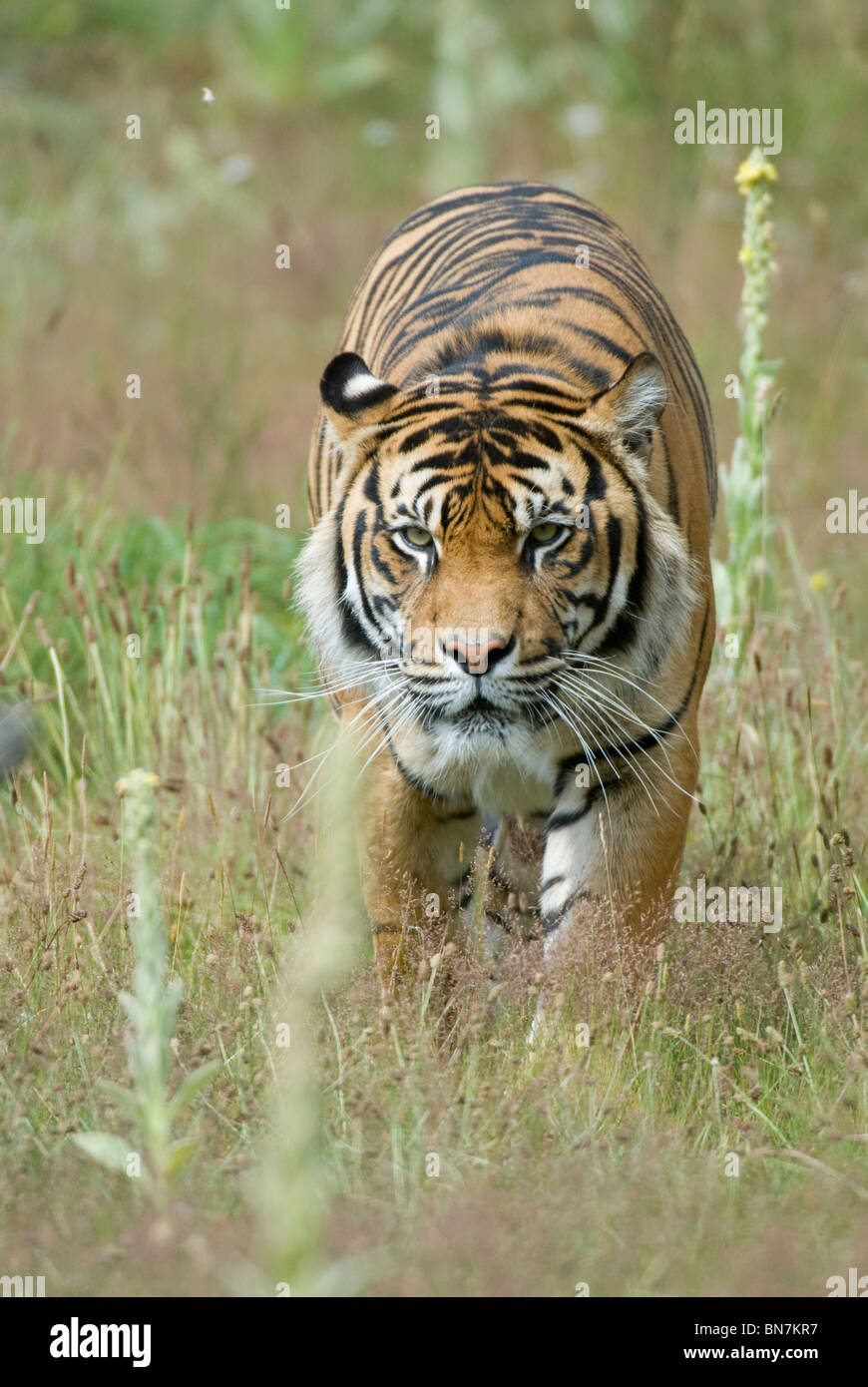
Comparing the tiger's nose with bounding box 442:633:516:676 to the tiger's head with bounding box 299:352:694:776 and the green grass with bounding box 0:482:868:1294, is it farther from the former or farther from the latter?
the green grass with bounding box 0:482:868:1294

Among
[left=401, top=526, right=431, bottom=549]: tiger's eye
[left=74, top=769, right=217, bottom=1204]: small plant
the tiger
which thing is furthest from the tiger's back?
[left=74, top=769, right=217, bottom=1204]: small plant

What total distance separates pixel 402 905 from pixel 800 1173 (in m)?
1.16

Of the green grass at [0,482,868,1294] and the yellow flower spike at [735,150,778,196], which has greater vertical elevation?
the yellow flower spike at [735,150,778,196]

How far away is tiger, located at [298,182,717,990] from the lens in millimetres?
3320

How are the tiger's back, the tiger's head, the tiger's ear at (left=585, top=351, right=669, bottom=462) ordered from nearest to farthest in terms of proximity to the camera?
1. the tiger's head
2. the tiger's ear at (left=585, top=351, right=669, bottom=462)
3. the tiger's back

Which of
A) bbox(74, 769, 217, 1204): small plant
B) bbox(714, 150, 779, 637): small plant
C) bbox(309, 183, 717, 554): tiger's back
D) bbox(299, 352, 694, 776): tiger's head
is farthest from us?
bbox(714, 150, 779, 637): small plant

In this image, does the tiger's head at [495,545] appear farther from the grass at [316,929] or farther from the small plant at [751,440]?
the small plant at [751,440]

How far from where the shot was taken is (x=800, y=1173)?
3.07 metres

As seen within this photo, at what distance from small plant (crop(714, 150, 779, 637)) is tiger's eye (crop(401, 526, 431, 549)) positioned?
154 centimetres

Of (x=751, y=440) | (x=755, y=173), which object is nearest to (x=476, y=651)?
(x=751, y=440)

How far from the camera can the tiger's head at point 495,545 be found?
3270mm

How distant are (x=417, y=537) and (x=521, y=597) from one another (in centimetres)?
31

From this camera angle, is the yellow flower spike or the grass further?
the yellow flower spike

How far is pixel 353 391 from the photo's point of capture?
3609mm
